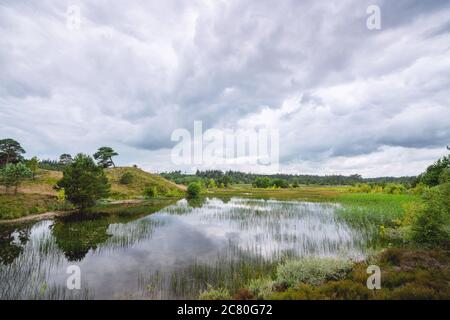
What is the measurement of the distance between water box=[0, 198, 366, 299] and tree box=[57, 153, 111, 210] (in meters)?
9.09

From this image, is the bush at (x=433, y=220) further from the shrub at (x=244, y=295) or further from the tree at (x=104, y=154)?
the tree at (x=104, y=154)

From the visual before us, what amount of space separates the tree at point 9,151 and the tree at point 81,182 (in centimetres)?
2651

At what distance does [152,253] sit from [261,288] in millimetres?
9381

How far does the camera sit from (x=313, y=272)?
34.4ft

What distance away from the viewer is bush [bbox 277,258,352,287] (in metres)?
9.90

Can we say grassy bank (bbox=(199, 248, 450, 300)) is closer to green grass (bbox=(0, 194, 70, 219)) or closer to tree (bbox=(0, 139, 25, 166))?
green grass (bbox=(0, 194, 70, 219))

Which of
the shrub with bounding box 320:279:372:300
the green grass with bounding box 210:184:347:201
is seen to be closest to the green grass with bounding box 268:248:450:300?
the shrub with bounding box 320:279:372:300

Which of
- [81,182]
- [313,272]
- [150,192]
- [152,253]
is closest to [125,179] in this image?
[150,192]

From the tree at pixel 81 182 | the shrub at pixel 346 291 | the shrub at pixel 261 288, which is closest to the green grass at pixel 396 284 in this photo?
the shrub at pixel 346 291

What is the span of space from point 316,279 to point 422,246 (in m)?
9.87

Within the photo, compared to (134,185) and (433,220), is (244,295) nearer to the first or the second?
(433,220)

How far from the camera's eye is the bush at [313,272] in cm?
990
